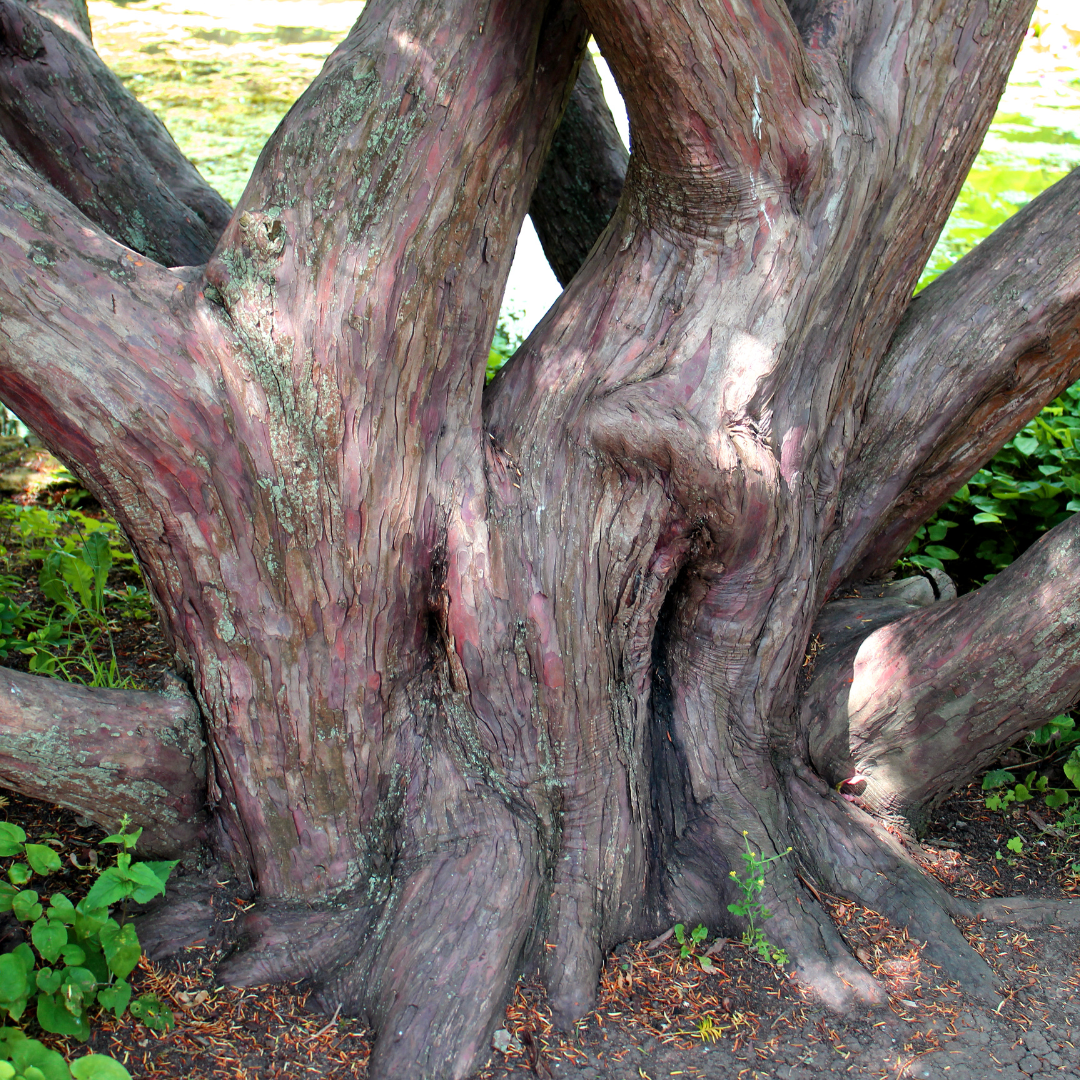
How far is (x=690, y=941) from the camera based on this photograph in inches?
98.6

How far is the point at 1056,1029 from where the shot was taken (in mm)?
2357

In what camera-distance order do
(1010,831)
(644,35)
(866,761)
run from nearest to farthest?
(644,35) < (866,761) < (1010,831)

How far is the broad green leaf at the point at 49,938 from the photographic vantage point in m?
2.05

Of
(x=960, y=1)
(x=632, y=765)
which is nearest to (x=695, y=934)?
(x=632, y=765)

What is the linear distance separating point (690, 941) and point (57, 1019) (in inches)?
58.8

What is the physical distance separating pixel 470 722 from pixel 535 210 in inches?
78.6

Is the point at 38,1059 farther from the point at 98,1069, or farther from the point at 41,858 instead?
the point at 41,858

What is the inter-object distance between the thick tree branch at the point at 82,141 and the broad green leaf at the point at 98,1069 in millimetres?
2166

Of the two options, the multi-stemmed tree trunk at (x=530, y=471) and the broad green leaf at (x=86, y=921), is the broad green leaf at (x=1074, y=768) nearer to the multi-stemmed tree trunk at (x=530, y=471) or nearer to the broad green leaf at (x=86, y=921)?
the multi-stemmed tree trunk at (x=530, y=471)

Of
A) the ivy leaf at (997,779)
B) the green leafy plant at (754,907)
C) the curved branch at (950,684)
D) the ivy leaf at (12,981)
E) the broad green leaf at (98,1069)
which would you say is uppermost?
the curved branch at (950,684)

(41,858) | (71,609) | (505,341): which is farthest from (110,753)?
(505,341)

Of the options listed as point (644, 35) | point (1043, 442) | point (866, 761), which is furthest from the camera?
point (1043, 442)

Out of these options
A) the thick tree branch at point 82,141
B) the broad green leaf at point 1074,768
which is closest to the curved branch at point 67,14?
the thick tree branch at point 82,141

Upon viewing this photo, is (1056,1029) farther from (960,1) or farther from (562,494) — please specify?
(960,1)
